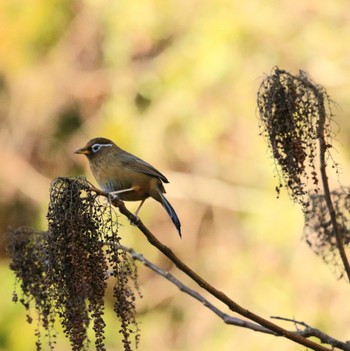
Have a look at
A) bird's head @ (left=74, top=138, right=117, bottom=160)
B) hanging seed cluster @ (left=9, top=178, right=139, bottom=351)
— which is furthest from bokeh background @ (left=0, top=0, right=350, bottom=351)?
hanging seed cluster @ (left=9, top=178, right=139, bottom=351)

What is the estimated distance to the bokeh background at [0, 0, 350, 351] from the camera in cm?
695

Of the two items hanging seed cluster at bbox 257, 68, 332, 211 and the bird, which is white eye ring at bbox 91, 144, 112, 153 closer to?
the bird

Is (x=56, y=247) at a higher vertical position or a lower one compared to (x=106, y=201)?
lower

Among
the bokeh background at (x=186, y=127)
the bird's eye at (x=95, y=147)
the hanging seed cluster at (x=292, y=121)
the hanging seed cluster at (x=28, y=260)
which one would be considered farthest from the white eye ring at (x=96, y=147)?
the bokeh background at (x=186, y=127)

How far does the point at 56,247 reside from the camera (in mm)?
2121

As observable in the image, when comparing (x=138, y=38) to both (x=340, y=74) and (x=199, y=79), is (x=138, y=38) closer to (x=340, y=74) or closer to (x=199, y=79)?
(x=199, y=79)

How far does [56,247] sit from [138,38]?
6215 mm

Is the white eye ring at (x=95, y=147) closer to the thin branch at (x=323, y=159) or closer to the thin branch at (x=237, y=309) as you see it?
the thin branch at (x=237, y=309)

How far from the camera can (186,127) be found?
7762 mm

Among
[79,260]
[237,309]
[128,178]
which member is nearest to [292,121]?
[237,309]

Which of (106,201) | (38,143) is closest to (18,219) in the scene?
(38,143)

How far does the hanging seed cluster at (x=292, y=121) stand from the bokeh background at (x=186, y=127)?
400 centimetres

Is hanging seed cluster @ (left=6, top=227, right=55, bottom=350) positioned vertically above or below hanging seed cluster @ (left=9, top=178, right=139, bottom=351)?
above

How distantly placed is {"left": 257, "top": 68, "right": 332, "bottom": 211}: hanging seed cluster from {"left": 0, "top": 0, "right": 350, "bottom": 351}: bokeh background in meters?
4.00
